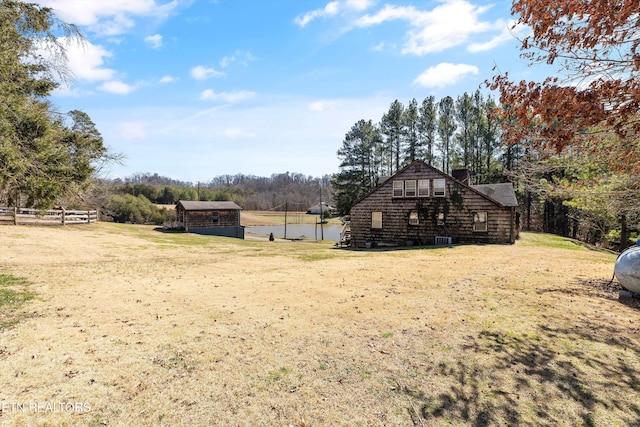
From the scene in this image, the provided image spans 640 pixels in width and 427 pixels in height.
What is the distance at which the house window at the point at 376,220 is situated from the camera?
88.3ft

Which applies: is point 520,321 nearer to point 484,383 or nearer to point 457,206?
point 484,383

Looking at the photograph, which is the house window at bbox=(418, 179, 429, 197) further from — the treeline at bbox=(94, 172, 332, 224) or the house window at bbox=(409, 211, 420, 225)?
the treeline at bbox=(94, 172, 332, 224)

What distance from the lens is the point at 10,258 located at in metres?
12.5

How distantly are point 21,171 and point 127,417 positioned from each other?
29.5 ft

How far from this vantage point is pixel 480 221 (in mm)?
23797

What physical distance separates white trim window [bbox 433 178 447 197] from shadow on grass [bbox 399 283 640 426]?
18.4m

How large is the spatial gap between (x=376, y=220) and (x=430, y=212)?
4343 millimetres

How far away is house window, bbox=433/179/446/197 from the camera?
2469 cm

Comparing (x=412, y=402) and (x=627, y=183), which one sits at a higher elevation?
(x=627, y=183)

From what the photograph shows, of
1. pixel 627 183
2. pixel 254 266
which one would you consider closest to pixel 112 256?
pixel 254 266

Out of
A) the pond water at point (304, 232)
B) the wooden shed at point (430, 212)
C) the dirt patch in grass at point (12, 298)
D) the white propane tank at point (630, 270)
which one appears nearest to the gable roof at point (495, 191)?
the wooden shed at point (430, 212)

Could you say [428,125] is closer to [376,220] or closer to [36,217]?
[376,220]

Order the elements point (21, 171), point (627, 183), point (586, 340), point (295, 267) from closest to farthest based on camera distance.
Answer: point (586, 340), point (21, 171), point (627, 183), point (295, 267)

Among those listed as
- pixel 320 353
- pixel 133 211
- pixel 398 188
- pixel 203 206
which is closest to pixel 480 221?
pixel 398 188
